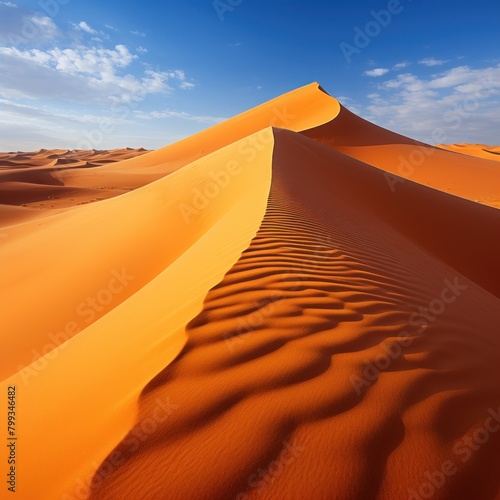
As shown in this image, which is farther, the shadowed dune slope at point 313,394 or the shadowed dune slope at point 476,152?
the shadowed dune slope at point 476,152

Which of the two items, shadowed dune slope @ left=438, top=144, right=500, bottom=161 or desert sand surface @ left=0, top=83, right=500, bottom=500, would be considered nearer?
desert sand surface @ left=0, top=83, right=500, bottom=500

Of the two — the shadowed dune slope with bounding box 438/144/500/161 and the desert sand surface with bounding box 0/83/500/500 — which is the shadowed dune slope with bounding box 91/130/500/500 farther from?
the shadowed dune slope with bounding box 438/144/500/161

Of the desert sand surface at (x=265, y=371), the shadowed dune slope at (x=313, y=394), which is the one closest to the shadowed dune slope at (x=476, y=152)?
the desert sand surface at (x=265, y=371)

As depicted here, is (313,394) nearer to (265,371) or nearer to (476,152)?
(265,371)

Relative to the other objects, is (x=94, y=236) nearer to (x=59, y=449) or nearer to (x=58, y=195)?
(x=59, y=449)

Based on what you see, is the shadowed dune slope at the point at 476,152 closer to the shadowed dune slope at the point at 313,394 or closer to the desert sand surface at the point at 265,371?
the desert sand surface at the point at 265,371

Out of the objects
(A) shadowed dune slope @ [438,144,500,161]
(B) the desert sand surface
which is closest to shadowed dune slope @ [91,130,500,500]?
(B) the desert sand surface

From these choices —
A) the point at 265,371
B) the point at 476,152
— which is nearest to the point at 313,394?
the point at 265,371

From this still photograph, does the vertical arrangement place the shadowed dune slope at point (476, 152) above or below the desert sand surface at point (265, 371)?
above

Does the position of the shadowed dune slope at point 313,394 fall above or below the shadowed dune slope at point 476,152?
below

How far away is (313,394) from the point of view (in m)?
1.62

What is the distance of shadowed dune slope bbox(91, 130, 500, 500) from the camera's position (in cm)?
127

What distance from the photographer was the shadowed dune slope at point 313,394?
1.27 meters

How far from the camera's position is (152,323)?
8.09ft
